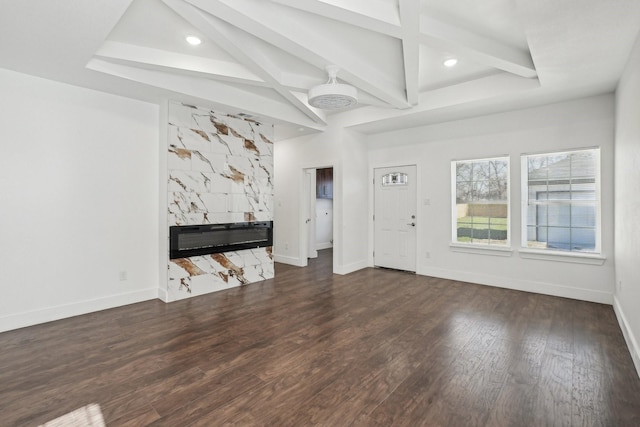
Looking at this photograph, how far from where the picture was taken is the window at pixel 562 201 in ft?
13.6

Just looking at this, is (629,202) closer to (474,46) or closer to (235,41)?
(474,46)

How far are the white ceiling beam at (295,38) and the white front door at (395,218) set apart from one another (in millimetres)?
2118

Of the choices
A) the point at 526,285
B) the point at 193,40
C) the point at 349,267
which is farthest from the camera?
the point at 349,267

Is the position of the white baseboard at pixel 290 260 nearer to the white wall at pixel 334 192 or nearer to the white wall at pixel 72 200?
the white wall at pixel 334 192

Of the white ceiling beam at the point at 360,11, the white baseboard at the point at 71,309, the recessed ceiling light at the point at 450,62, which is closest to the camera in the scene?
the white ceiling beam at the point at 360,11

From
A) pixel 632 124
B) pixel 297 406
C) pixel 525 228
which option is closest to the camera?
pixel 297 406

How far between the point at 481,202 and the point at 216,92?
14.3ft

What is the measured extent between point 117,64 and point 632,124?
5052mm

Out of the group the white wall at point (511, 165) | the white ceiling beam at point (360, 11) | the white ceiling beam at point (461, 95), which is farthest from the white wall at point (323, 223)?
the white ceiling beam at point (360, 11)

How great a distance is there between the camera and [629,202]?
9.30ft

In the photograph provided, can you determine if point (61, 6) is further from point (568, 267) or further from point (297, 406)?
point (568, 267)

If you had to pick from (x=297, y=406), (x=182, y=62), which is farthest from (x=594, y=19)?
(x=182, y=62)

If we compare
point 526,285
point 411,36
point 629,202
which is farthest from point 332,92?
point 526,285

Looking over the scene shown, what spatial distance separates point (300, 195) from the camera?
6.39 metres
